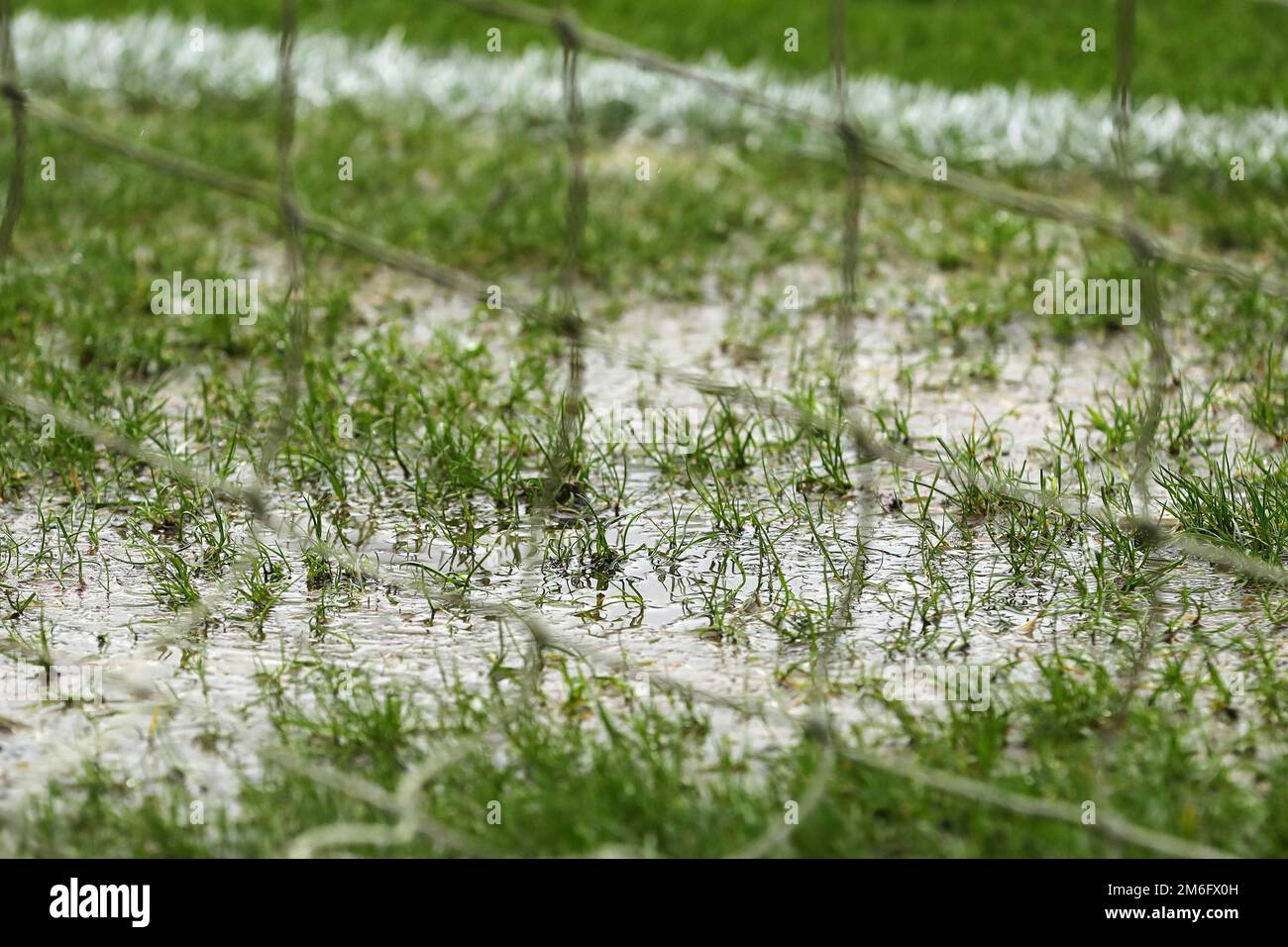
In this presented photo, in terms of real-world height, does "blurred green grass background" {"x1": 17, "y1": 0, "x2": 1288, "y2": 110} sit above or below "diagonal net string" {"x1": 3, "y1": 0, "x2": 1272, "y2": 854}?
above

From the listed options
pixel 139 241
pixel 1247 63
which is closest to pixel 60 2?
pixel 139 241

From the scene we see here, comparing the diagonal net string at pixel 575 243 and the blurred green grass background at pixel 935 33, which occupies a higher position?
the blurred green grass background at pixel 935 33

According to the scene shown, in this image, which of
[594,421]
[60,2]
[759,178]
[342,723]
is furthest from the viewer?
[60,2]

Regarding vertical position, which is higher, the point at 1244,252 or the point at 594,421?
the point at 1244,252

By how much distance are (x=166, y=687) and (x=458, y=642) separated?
0.38 meters

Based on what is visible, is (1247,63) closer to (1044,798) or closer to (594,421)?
(594,421)

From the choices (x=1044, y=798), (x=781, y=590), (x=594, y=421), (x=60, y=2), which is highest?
(x=60, y=2)

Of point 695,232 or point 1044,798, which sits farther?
point 695,232

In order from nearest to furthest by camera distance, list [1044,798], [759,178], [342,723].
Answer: [1044,798] → [342,723] → [759,178]

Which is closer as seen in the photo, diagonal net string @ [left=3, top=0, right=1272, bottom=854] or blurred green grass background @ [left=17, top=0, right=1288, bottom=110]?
diagonal net string @ [left=3, top=0, right=1272, bottom=854]

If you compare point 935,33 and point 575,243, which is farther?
point 935,33

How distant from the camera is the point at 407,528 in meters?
2.70

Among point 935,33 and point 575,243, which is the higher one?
point 935,33

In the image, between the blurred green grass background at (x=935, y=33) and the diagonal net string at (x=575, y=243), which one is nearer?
the diagonal net string at (x=575, y=243)
